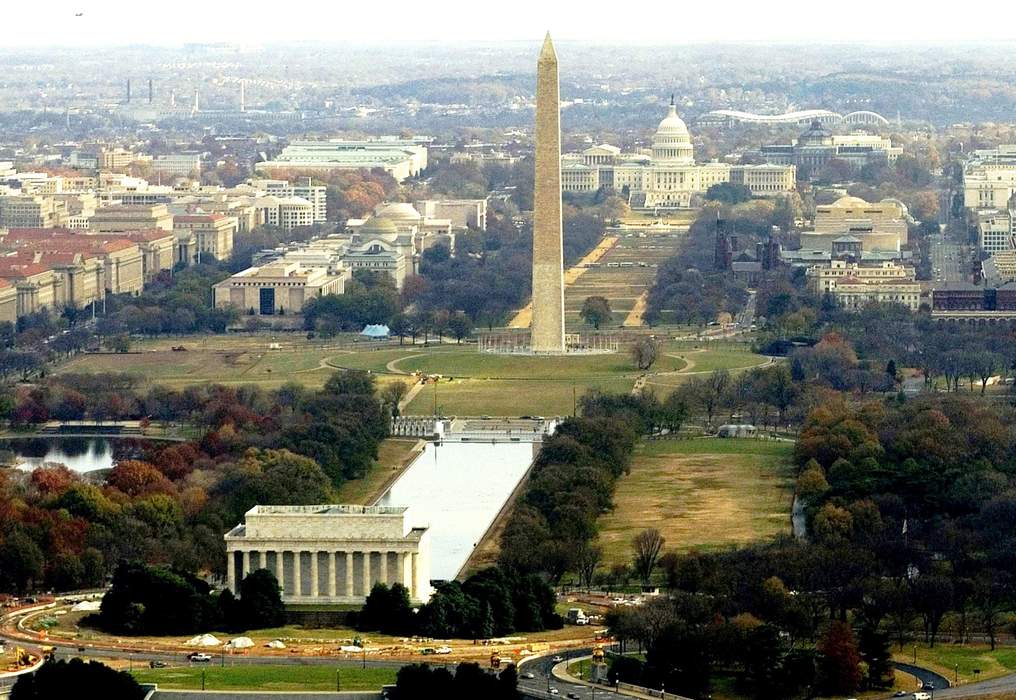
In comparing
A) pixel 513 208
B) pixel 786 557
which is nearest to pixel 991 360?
pixel 786 557

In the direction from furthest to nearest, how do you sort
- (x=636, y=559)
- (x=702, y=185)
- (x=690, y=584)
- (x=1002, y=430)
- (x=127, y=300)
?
1. (x=702, y=185)
2. (x=127, y=300)
3. (x=1002, y=430)
4. (x=636, y=559)
5. (x=690, y=584)

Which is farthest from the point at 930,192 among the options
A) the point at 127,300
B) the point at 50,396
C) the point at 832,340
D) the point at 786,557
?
the point at 786,557

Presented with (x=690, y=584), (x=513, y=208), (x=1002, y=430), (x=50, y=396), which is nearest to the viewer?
(x=690, y=584)

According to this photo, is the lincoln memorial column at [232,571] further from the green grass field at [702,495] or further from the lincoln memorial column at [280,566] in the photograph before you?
the green grass field at [702,495]

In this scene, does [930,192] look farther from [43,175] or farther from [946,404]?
[946,404]

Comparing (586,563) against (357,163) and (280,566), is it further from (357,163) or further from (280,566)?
(357,163)

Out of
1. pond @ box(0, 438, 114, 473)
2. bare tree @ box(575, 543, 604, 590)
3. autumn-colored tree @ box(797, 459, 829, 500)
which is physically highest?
bare tree @ box(575, 543, 604, 590)

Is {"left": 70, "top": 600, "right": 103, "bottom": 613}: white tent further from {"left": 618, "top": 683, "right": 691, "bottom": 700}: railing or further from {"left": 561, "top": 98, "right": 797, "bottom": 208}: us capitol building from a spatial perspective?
{"left": 561, "top": 98, "right": 797, "bottom": 208}: us capitol building

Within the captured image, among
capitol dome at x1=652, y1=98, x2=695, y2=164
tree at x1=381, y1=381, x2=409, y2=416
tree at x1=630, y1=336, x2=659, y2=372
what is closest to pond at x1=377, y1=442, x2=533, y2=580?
tree at x1=381, y1=381, x2=409, y2=416

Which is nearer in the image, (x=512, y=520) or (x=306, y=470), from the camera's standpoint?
(x=512, y=520)
